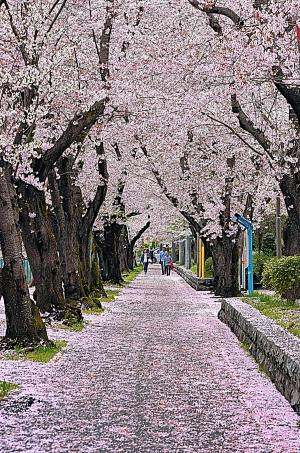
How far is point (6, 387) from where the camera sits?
9773 millimetres

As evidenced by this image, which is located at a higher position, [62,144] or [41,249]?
[62,144]

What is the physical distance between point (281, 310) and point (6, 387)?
306 inches

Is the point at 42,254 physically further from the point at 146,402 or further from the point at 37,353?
the point at 146,402

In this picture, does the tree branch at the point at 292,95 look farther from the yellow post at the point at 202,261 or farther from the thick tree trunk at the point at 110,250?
the yellow post at the point at 202,261

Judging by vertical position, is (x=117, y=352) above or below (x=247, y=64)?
below

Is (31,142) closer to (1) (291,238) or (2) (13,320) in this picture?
(2) (13,320)

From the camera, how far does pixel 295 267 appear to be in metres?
18.0

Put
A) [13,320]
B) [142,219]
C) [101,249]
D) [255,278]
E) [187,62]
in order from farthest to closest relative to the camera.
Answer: [142,219]
[101,249]
[255,278]
[187,62]
[13,320]

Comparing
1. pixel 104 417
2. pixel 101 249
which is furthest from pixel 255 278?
pixel 104 417

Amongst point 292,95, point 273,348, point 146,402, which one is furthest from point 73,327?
point 146,402

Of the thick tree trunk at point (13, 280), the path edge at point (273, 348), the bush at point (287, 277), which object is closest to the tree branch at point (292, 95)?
the path edge at point (273, 348)

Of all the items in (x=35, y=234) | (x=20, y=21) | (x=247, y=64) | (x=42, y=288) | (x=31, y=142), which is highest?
(x=20, y=21)

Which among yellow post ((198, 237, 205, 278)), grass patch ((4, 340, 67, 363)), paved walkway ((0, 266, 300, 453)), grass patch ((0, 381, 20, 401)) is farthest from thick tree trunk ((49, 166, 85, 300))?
yellow post ((198, 237, 205, 278))

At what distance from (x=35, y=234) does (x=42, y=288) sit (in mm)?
1255
